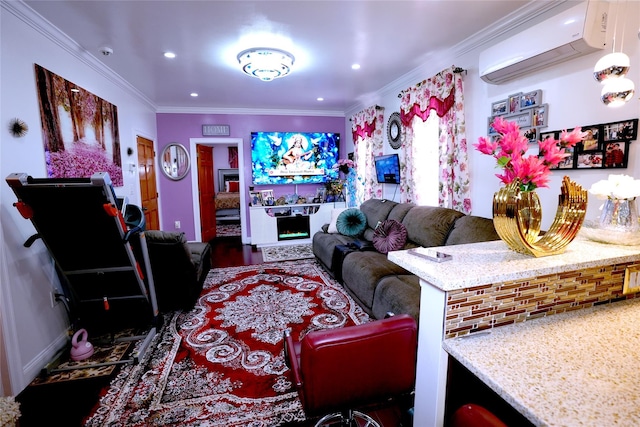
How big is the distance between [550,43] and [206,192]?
19.2 feet

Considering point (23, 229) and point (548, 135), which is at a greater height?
point (548, 135)

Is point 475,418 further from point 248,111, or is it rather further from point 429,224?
point 248,111

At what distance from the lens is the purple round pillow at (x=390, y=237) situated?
3.35m

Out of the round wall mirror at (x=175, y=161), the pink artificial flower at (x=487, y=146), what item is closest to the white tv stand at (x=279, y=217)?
the round wall mirror at (x=175, y=161)

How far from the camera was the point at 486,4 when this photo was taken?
7.55ft

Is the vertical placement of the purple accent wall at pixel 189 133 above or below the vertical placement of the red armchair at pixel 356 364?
above

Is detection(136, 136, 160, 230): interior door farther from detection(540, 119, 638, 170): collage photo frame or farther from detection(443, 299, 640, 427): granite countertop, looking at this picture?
detection(540, 119, 638, 170): collage photo frame

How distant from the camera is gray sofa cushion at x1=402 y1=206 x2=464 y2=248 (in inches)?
116

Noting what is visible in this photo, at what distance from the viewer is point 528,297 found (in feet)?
3.37

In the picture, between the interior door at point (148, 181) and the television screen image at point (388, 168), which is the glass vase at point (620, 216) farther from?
the interior door at point (148, 181)

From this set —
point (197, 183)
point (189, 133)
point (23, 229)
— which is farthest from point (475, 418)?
point (189, 133)

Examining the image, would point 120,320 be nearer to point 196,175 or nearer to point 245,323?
point 245,323

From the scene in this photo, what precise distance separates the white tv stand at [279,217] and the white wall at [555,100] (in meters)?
3.06

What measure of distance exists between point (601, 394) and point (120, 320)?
10.3 feet
